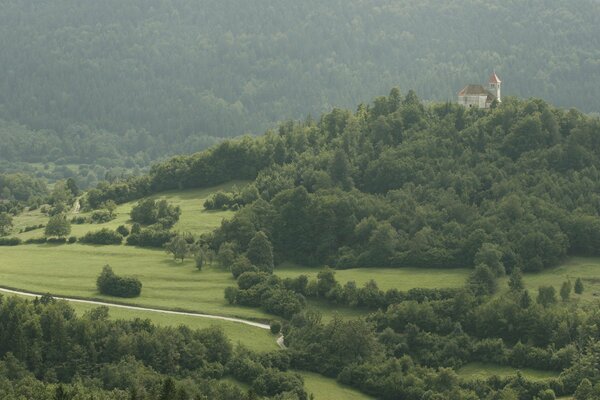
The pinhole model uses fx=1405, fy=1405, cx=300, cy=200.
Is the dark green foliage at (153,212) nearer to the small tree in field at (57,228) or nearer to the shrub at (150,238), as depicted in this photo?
the shrub at (150,238)

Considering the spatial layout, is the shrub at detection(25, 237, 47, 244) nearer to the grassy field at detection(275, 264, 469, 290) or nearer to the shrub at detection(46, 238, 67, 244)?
the shrub at detection(46, 238, 67, 244)

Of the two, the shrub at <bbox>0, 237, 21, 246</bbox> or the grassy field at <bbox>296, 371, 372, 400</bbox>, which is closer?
the grassy field at <bbox>296, 371, 372, 400</bbox>

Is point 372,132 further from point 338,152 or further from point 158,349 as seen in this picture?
point 158,349

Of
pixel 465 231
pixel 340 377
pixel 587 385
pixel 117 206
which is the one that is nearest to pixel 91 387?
pixel 340 377

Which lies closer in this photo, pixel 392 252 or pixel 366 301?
pixel 366 301

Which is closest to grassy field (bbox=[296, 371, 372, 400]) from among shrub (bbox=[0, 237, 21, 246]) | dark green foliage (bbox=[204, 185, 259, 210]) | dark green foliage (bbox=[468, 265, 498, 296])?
dark green foliage (bbox=[468, 265, 498, 296])

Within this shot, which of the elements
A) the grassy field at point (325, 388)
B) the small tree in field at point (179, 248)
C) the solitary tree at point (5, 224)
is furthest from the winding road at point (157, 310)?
the solitary tree at point (5, 224)
